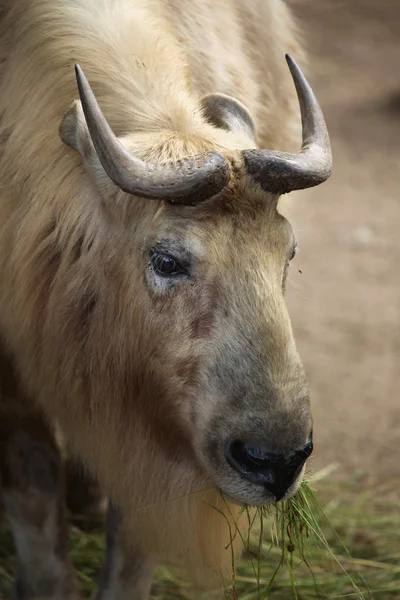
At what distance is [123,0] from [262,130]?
880 millimetres

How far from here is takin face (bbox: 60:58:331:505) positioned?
2.65m

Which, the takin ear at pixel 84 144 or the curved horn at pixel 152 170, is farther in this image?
the takin ear at pixel 84 144

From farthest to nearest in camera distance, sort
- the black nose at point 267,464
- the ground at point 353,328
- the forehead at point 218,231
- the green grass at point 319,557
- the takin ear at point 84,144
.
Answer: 1. the ground at point 353,328
2. the green grass at point 319,557
3. the takin ear at point 84,144
4. the forehead at point 218,231
5. the black nose at point 267,464

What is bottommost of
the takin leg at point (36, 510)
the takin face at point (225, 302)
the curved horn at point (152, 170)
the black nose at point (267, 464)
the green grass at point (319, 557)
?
the green grass at point (319, 557)

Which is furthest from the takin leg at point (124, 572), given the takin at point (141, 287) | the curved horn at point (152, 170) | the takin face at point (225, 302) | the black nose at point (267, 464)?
the curved horn at point (152, 170)

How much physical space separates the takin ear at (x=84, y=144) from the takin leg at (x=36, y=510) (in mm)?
1047

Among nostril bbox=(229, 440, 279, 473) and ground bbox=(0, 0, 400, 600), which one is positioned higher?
nostril bbox=(229, 440, 279, 473)

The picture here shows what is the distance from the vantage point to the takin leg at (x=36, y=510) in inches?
145

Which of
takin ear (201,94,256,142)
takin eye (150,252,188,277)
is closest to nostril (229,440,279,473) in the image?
takin eye (150,252,188,277)

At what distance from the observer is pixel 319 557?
4055 mm

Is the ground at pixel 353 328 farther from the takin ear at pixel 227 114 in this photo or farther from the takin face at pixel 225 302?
the takin face at pixel 225 302

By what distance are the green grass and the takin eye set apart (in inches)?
45.0

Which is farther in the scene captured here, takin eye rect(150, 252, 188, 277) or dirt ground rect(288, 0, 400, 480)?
dirt ground rect(288, 0, 400, 480)

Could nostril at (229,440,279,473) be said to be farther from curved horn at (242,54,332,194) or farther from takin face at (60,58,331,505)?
curved horn at (242,54,332,194)
